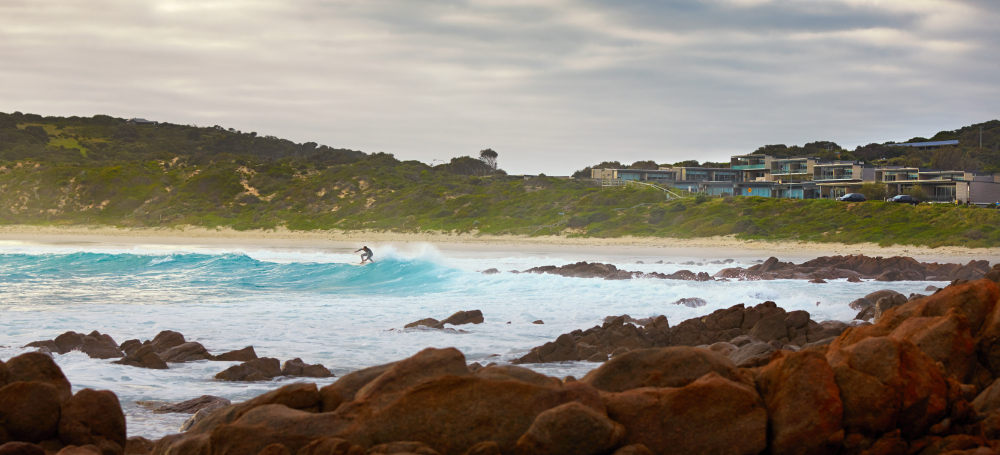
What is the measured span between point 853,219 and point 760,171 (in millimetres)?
43137

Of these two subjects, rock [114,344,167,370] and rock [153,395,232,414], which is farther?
rock [114,344,167,370]

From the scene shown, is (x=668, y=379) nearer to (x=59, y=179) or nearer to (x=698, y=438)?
(x=698, y=438)

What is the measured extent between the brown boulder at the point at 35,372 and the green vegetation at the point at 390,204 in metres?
40.3

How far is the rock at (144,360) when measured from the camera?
1129cm

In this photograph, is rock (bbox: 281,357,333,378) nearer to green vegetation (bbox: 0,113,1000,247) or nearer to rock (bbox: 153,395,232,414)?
rock (bbox: 153,395,232,414)

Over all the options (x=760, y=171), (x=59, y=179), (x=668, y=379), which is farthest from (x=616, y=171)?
(x=668, y=379)

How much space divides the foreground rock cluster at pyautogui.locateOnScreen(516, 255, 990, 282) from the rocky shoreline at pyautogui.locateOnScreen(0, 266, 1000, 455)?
19247 mm

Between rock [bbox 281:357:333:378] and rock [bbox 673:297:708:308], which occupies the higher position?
rock [bbox 281:357:333:378]

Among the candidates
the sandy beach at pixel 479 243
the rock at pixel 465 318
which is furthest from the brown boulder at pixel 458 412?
the sandy beach at pixel 479 243

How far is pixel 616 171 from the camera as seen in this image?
86062mm

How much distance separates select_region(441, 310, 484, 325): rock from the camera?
16172 mm

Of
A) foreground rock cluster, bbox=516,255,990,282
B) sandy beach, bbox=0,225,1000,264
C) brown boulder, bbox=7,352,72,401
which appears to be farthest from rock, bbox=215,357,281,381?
sandy beach, bbox=0,225,1000,264

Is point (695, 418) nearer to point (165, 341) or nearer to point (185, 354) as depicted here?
point (185, 354)

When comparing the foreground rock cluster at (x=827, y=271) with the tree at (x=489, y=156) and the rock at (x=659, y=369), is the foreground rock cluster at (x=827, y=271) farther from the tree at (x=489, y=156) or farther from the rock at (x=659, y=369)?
the tree at (x=489, y=156)
